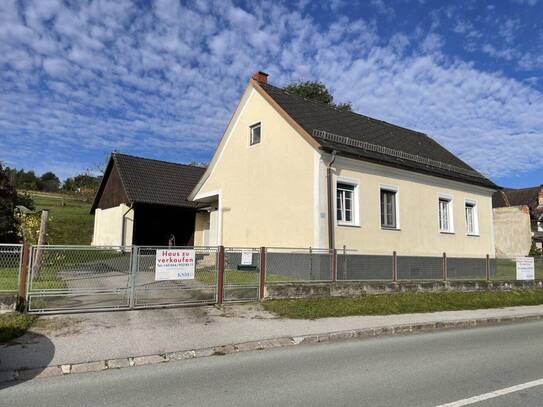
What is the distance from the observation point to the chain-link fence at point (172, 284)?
10.1m

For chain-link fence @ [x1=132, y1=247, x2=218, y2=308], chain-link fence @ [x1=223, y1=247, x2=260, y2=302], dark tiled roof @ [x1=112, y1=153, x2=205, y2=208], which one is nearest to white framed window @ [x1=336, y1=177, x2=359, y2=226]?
chain-link fence @ [x1=223, y1=247, x2=260, y2=302]

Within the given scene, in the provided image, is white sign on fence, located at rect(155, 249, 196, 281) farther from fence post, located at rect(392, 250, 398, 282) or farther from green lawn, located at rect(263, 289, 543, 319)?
fence post, located at rect(392, 250, 398, 282)

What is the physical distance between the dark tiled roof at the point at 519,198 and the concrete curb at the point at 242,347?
119 ft

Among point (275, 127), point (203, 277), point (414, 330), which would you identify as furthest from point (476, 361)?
point (275, 127)

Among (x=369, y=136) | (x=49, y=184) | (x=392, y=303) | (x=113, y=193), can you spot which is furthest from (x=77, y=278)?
(x=49, y=184)

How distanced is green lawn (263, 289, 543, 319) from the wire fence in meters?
0.83

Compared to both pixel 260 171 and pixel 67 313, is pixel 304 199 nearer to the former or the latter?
pixel 260 171

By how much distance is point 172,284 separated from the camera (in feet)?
35.0

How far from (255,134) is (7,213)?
10902 mm

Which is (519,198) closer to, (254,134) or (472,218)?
(472,218)

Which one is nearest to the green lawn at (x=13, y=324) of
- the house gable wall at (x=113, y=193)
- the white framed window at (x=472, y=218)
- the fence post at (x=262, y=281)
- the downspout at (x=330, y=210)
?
the fence post at (x=262, y=281)

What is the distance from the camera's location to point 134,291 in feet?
32.9

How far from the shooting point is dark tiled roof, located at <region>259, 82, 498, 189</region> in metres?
17.1

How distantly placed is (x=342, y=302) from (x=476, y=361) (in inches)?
195
